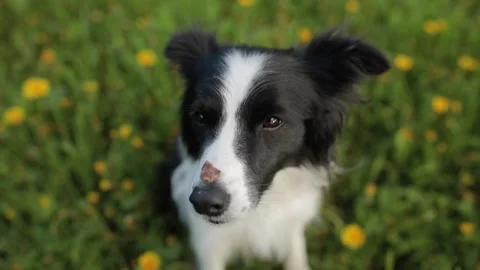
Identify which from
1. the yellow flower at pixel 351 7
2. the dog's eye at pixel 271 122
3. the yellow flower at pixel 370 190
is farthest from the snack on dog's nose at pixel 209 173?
the yellow flower at pixel 351 7

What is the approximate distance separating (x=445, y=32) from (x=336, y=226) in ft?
5.33

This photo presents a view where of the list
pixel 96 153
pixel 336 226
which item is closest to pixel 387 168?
pixel 336 226

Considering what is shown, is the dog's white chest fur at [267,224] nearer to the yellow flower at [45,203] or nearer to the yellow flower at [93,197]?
the yellow flower at [93,197]

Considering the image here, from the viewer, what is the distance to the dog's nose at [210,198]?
1.65 m

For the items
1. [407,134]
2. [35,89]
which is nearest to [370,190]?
[407,134]

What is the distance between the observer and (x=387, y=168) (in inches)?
108

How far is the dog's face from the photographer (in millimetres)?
1718

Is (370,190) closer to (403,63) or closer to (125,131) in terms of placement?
(403,63)

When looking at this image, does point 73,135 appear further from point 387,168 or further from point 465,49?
point 465,49

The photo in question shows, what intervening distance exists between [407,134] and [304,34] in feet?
3.42

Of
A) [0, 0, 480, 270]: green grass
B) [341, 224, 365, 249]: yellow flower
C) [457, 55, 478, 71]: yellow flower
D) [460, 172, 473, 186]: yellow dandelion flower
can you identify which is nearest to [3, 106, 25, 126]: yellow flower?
[0, 0, 480, 270]: green grass

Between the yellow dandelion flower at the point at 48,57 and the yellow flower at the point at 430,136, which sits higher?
the yellow dandelion flower at the point at 48,57

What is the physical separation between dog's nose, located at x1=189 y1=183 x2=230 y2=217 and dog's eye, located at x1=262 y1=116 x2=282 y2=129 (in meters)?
0.31

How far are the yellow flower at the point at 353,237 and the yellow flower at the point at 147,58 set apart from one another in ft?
5.28
